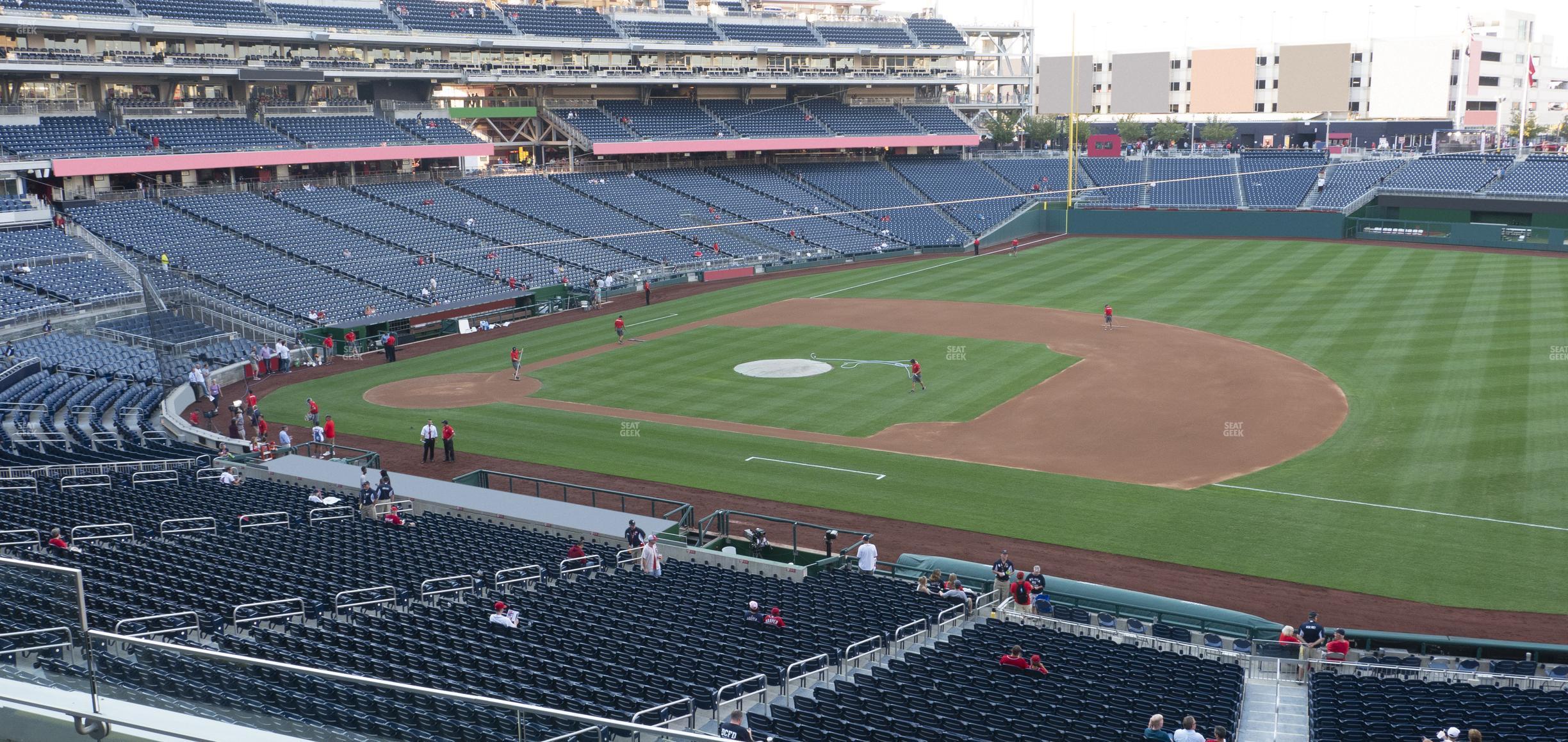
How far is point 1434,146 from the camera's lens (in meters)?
83.8

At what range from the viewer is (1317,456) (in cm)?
2909

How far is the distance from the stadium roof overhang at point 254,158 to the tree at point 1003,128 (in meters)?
48.1

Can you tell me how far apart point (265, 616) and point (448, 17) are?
198 ft

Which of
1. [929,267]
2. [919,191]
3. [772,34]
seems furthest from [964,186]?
[929,267]

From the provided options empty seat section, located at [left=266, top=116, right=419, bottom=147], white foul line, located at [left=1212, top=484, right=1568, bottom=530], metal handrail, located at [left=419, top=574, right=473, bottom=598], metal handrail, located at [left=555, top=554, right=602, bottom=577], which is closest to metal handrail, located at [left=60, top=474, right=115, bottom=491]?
metal handrail, located at [left=419, top=574, right=473, bottom=598]

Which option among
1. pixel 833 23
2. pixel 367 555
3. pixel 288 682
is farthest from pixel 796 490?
pixel 833 23

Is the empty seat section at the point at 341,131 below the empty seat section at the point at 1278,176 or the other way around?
the other way around

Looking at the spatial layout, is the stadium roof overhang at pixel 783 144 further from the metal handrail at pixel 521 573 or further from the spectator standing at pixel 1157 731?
the spectator standing at pixel 1157 731

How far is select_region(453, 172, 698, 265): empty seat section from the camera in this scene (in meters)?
62.1

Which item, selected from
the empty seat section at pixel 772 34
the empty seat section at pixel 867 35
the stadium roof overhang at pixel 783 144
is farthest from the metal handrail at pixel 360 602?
the empty seat section at pixel 867 35

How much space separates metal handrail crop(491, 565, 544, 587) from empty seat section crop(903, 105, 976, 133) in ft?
233

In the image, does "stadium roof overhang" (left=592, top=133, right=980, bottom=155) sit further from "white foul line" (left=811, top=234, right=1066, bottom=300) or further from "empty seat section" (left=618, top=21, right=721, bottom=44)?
"white foul line" (left=811, top=234, right=1066, bottom=300)

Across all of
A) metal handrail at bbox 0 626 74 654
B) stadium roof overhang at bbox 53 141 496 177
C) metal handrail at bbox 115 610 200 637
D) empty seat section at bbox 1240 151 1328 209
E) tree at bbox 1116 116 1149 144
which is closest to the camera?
metal handrail at bbox 0 626 74 654

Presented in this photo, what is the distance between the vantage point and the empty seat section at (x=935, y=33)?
88.2 metres
